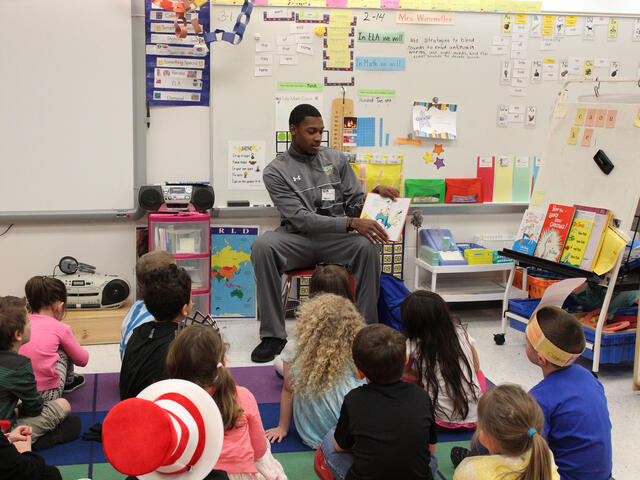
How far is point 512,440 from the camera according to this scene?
1.72m

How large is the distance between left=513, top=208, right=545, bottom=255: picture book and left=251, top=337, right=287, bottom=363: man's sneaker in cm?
149

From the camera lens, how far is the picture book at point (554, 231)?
372 centimetres

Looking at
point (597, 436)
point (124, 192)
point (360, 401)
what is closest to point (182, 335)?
point (360, 401)

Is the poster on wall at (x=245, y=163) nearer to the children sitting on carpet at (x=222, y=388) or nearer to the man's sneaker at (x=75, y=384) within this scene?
the man's sneaker at (x=75, y=384)

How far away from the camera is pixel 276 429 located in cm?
276

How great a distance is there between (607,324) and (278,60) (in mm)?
2516

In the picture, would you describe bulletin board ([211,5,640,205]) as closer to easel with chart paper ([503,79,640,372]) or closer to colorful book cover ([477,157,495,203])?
colorful book cover ([477,157,495,203])

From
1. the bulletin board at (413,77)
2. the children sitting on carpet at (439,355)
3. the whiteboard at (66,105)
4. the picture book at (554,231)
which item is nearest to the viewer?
the children sitting on carpet at (439,355)

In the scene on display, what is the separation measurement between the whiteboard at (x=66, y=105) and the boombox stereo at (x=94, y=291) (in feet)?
1.68

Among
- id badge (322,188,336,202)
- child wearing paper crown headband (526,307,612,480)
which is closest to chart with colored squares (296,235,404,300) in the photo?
id badge (322,188,336,202)

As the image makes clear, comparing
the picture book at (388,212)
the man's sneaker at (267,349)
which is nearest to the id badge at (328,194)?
the picture book at (388,212)

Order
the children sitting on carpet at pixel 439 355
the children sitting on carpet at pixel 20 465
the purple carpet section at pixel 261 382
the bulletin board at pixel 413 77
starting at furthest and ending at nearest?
the bulletin board at pixel 413 77 → the purple carpet section at pixel 261 382 → the children sitting on carpet at pixel 439 355 → the children sitting on carpet at pixel 20 465

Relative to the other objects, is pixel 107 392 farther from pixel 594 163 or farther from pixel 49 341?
pixel 594 163

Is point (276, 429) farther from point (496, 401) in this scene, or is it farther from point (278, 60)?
point (278, 60)
